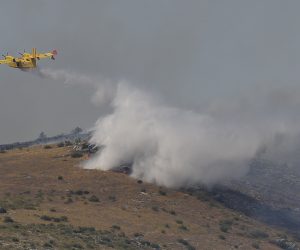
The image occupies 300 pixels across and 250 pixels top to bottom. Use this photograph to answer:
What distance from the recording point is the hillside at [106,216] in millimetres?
92906

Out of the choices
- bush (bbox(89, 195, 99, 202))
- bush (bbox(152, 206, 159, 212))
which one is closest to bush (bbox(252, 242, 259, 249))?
bush (bbox(152, 206, 159, 212))

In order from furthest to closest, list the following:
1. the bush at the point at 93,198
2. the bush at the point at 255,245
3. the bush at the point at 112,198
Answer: the bush at the point at 112,198, the bush at the point at 93,198, the bush at the point at 255,245

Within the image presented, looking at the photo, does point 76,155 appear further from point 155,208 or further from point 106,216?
point 106,216

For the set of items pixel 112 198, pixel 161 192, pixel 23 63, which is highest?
pixel 23 63

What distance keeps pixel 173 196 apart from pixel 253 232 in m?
19.2

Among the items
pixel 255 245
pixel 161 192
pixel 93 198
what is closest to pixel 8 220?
pixel 93 198

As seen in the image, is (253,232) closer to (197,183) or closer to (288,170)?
(197,183)

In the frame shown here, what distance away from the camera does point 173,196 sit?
125438 millimetres

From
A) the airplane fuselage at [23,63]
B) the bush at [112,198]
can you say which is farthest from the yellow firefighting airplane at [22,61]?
the bush at [112,198]

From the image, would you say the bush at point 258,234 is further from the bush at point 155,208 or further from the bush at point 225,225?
the bush at point 155,208

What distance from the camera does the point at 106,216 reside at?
108 meters

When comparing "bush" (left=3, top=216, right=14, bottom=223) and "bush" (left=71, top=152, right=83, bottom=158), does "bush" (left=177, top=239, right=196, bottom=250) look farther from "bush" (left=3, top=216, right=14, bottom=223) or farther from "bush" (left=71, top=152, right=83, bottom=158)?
"bush" (left=71, top=152, right=83, bottom=158)

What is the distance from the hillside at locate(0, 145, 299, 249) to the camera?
305 ft

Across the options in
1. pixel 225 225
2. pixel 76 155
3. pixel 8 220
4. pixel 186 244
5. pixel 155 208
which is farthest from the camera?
pixel 76 155
